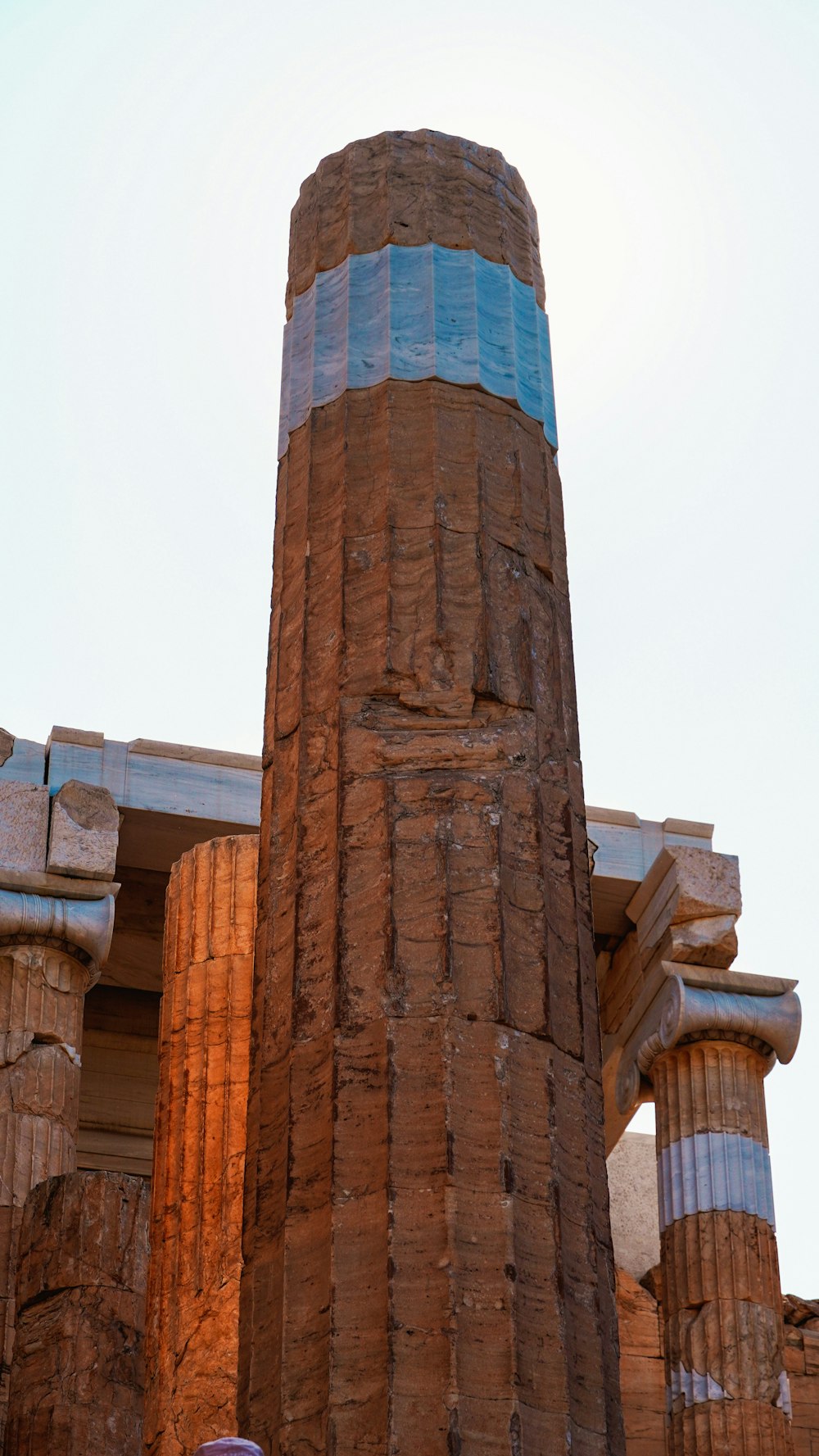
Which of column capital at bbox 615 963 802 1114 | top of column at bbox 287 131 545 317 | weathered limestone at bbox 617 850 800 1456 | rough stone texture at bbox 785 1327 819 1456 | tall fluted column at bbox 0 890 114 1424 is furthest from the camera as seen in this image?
rough stone texture at bbox 785 1327 819 1456

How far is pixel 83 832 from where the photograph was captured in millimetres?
18594

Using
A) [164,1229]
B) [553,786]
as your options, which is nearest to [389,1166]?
[553,786]

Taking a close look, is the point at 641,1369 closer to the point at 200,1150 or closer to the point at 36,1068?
the point at 36,1068

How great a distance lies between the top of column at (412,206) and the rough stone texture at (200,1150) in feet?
18.7

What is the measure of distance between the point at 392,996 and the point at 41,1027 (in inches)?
389

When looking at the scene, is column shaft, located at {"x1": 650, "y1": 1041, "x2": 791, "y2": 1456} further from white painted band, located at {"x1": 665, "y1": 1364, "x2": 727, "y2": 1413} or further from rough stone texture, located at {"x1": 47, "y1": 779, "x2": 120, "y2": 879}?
rough stone texture, located at {"x1": 47, "y1": 779, "x2": 120, "y2": 879}

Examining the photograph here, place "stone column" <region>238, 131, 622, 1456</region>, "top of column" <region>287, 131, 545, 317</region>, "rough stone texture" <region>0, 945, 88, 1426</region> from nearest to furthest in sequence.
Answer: "stone column" <region>238, 131, 622, 1456</region> < "top of column" <region>287, 131, 545, 317</region> < "rough stone texture" <region>0, 945, 88, 1426</region>

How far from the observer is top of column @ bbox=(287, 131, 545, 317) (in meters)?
10.6

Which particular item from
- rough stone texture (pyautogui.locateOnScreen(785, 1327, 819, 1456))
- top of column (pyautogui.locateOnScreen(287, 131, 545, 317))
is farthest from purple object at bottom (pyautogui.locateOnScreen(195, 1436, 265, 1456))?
rough stone texture (pyautogui.locateOnScreen(785, 1327, 819, 1456))

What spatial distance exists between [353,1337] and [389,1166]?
61 cm

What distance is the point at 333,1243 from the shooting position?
→ 7.51m

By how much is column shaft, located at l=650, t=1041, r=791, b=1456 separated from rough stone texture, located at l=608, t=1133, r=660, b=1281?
5031 millimetres

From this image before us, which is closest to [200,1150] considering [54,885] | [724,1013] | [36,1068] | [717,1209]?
[36,1068]

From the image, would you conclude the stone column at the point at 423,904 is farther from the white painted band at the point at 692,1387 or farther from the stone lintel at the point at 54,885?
the white painted band at the point at 692,1387
